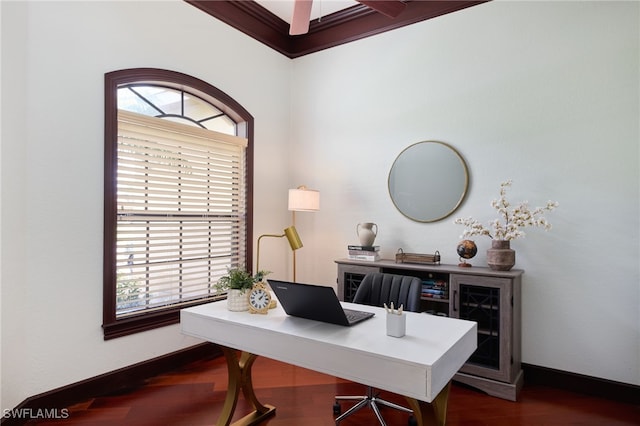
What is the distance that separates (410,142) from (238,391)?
2569 mm

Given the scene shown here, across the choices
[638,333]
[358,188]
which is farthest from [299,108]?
[638,333]

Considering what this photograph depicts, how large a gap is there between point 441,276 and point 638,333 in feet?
4.45

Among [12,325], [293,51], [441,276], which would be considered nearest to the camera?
[12,325]

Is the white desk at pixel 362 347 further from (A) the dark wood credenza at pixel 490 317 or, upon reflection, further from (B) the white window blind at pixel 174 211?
(B) the white window blind at pixel 174 211

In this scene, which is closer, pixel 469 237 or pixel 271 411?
pixel 271 411

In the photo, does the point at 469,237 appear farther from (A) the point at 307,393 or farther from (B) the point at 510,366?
(A) the point at 307,393

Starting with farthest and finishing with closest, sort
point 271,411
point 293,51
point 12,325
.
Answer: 1. point 293,51
2. point 271,411
3. point 12,325

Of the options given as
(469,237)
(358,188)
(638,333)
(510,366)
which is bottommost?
(510,366)

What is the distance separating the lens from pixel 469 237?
3.23m

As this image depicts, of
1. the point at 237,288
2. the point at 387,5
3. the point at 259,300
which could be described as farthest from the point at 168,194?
the point at 387,5

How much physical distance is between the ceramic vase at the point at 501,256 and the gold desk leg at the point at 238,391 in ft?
6.13

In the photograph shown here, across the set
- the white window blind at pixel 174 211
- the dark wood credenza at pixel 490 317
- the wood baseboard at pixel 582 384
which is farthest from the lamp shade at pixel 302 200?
the wood baseboard at pixel 582 384

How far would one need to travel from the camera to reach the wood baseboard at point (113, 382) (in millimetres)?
2396

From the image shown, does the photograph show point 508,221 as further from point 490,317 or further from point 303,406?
point 303,406
